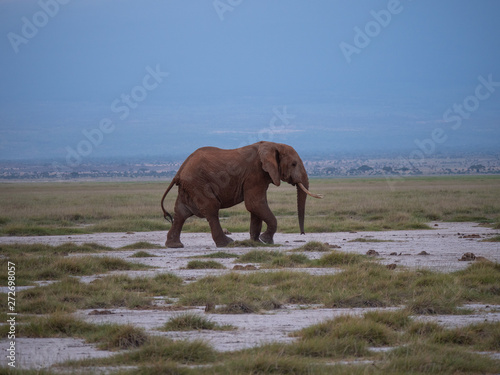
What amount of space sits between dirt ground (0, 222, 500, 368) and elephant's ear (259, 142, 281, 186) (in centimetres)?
189

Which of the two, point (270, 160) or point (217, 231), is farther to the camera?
point (217, 231)

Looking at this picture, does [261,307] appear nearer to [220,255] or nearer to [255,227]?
[220,255]

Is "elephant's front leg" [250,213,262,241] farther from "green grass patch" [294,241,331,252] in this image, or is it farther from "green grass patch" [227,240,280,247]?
"green grass patch" [294,241,331,252]

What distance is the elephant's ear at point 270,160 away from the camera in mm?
18281

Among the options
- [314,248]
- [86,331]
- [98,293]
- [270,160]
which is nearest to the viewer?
[86,331]

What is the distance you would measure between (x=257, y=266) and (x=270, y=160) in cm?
408

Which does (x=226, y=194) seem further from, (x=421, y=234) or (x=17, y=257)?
(x=421, y=234)

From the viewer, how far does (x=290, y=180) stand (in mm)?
19031

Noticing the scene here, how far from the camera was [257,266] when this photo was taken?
15.1 m

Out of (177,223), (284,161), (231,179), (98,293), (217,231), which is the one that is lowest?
(98,293)

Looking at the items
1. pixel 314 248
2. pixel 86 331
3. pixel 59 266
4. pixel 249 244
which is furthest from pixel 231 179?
pixel 86 331

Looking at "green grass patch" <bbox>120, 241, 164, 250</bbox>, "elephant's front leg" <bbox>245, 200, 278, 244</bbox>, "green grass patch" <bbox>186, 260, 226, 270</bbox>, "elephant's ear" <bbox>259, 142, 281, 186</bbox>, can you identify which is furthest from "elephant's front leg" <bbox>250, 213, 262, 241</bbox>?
"green grass patch" <bbox>186, 260, 226, 270</bbox>

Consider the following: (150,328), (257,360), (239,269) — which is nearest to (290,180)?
(239,269)

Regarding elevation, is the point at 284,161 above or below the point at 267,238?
above
